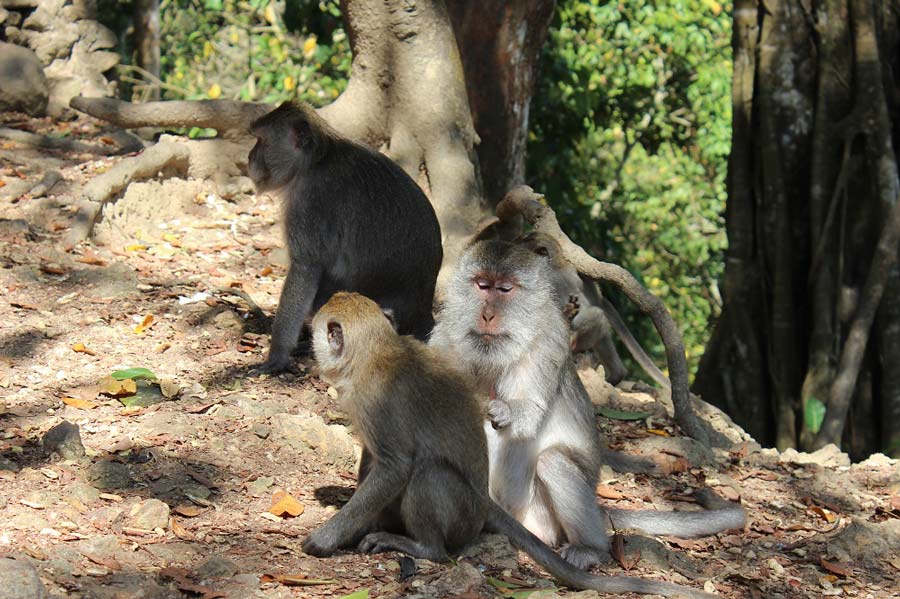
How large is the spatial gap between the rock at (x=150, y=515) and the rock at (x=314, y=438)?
0.97 m

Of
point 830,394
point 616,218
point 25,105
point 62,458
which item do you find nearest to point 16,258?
point 62,458

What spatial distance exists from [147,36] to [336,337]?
9.31 m

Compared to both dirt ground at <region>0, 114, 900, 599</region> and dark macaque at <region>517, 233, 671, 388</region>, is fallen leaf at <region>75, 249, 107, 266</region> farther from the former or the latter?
dark macaque at <region>517, 233, 671, 388</region>

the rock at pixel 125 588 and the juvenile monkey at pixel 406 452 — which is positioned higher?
the juvenile monkey at pixel 406 452

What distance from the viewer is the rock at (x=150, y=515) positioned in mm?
4297

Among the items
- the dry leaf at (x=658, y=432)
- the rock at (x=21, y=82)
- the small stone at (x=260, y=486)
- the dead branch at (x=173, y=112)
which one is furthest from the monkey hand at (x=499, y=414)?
the rock at (x=21, y=82)

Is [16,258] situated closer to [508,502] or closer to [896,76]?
[508,502]

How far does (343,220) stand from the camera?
6.39 meters

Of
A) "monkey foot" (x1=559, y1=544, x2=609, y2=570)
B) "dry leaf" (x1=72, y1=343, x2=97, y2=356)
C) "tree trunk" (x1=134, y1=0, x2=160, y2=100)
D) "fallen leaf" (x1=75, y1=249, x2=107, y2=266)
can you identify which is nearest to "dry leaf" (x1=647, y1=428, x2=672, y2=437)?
"monkey foot" (x1=559, y1=544, x2=609, y2=570)

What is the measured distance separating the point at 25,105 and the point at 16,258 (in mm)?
3119

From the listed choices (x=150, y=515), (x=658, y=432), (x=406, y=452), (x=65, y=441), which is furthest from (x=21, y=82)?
(x=406, y=452)

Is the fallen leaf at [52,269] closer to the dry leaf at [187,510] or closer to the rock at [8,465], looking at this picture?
the rock at [8,465]

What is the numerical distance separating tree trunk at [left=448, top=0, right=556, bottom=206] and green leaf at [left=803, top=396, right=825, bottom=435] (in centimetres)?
275

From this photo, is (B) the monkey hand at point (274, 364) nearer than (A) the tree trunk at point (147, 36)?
Yes
